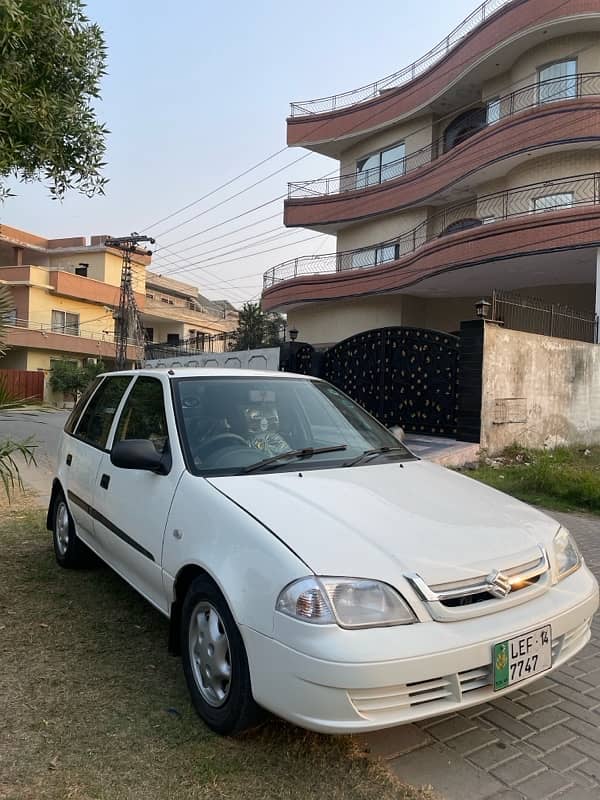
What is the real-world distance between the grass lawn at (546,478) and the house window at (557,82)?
40.0 ft

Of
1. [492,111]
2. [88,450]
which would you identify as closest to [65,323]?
[492,111]

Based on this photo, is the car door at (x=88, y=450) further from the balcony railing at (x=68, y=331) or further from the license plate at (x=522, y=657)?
the balcony railing at (x=68, y=331)

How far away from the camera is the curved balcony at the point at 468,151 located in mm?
16844

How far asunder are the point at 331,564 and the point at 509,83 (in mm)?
22150

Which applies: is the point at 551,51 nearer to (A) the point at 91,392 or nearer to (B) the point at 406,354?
(B) the point at 406,354

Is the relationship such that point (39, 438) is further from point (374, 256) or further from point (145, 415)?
point (374, 256)

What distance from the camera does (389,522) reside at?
264 cm

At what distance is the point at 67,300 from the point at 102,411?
40.8 metres

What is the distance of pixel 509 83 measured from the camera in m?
20.2

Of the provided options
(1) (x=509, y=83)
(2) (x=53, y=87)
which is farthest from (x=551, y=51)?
(2) (x=53, y=87)

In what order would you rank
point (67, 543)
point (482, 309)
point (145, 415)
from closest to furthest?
point (145, 415) → point (67, 543) → point (482, 309)

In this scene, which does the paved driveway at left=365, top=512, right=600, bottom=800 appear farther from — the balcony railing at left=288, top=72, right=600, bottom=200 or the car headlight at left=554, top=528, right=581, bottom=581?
the balcony railing at left=288, top=72, right=600, bottom=200

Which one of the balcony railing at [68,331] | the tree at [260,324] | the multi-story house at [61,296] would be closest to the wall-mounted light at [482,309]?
the tree at [260,324]

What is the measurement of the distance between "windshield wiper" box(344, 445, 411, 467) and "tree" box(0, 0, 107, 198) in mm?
3644
